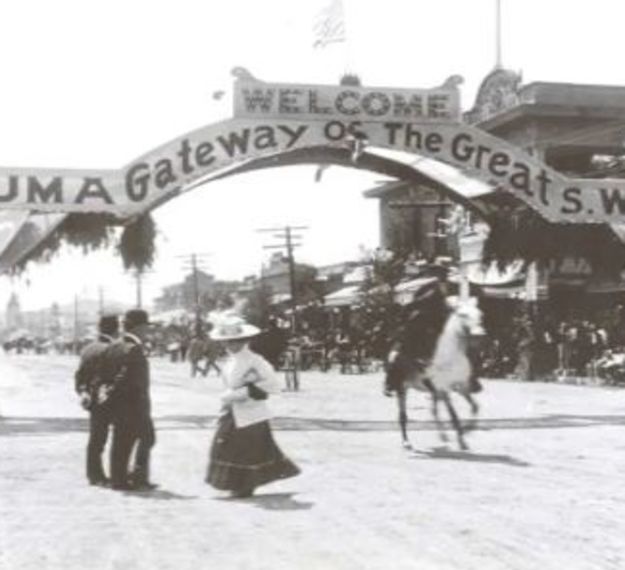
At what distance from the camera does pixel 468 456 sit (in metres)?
13.4

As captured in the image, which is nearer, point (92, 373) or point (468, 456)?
point (92, 373)

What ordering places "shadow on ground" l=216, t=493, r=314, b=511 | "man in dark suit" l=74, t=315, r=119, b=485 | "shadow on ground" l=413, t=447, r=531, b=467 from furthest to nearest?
"shadow on ground" l=413, t=447, r=531, b=467 < "man in dark suit" l=74, t=315, r=119, b=485 < "shadow on ground" l=216, t=493, r=314, b=511

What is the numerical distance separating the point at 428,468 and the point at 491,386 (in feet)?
61.2

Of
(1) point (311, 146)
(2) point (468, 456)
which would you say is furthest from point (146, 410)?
(1) point (311, 146)

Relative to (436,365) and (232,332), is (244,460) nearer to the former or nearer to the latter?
(232,332)

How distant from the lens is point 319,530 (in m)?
8.58

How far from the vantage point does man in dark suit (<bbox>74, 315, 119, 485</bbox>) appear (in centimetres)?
1138

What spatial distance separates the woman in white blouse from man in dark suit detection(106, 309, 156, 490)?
2.98ft

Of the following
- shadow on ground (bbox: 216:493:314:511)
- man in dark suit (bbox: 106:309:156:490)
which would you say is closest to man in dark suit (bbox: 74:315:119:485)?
man in dark suit (bbox: 106:309:156:490)

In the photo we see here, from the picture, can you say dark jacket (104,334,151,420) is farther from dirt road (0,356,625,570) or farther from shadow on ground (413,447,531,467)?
shadow on ground (413,447,531,467)

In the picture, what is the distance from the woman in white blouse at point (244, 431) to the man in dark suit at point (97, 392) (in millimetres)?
1325

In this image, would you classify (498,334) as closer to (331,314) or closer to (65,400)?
(65,400)

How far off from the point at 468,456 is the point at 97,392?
4.02 meters

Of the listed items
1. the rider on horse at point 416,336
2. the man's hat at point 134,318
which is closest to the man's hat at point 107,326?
the man's hat at point 134,318
